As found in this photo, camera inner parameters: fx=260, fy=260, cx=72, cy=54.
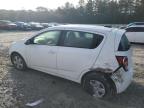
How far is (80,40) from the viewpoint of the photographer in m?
6.58

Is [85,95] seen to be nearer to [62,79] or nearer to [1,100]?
[62,79]

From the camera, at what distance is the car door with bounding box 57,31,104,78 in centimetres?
626

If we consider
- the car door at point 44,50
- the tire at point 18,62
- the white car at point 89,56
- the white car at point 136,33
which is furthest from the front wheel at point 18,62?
the white car at point 136,33

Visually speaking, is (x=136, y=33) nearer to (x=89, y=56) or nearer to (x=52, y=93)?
(x=89, y=56)

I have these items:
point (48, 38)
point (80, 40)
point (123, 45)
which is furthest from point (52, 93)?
point (123, 45)

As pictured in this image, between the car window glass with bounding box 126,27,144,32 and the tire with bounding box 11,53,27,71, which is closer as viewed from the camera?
the tire with bounding box 11,53,27,71

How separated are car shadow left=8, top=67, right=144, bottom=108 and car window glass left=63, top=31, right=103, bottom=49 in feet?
3.88

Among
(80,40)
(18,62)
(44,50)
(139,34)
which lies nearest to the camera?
(80,40)

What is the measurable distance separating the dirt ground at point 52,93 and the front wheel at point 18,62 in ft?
0.91

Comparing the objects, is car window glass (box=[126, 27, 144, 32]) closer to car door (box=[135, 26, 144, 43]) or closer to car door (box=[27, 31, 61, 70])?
car door (box=[135, 26, 144, 43])

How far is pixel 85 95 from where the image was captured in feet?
21.1

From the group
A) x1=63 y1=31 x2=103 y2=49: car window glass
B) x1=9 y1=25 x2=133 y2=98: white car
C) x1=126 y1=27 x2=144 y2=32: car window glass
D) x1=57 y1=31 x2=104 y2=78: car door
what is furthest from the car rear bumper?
x1=126 y1=27 x2=144 y2=32: car window glass

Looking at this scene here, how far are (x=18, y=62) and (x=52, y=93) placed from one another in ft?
7.58

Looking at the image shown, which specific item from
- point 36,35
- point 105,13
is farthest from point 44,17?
point 36,35
